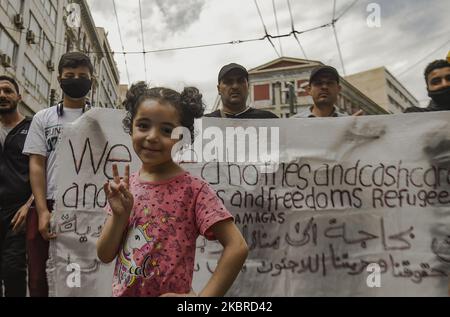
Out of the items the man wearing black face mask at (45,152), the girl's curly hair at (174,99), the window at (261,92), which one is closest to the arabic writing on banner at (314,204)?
the man wearing black face mask at (45,152)

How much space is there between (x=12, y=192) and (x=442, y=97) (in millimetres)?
2996

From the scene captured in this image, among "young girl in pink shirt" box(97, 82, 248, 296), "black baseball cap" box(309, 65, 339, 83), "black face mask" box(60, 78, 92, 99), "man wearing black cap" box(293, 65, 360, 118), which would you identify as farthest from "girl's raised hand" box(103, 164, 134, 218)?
"black baseball cap" box(309, 65, 339, 83)

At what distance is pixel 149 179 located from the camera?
58.2 inches

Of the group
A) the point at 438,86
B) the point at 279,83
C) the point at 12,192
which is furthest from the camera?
the point at 279,83

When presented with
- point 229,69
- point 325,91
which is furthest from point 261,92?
point 325,91

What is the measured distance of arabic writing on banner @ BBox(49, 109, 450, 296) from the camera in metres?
2.49

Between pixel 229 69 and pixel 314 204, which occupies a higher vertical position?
pixel 229 69

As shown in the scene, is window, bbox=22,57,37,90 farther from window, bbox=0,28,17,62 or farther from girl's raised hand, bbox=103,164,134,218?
girl's raised hand, bbox=103,164,134,218

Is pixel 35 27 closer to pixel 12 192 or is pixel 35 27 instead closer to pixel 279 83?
pixel 12 192

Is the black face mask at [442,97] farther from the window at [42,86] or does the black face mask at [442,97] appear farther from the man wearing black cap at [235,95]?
the window at [42,86]

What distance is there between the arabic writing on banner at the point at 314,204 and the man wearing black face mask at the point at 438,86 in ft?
0.59

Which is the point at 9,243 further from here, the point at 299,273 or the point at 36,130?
the point at 299,273

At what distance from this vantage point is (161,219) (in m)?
1.37

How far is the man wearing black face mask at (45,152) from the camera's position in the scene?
2.35 meters
